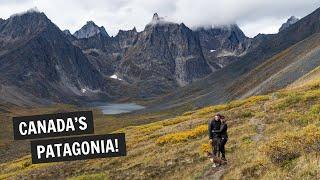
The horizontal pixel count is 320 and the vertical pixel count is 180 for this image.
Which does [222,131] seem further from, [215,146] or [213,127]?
[215,146]

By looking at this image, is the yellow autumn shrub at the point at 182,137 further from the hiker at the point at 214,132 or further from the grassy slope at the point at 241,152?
the hiker at the point at 214,132

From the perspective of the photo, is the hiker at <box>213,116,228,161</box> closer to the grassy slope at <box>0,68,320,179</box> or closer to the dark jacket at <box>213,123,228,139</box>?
the dark jacket at <box>213,123,228,139</box>

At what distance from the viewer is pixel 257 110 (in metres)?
48.1

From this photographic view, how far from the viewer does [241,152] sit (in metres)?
30.9

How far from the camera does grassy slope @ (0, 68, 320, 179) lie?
22.2 m

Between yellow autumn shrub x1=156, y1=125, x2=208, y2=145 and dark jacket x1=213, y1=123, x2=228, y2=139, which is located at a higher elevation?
dark jacket x1=213, y1=123, x2=228, y2=139

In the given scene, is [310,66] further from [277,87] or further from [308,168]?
[308,168]

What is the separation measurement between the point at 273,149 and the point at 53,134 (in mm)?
11233

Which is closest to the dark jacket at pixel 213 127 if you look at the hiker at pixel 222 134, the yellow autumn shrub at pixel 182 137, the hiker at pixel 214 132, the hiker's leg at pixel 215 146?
the hiker at pixel 214 132

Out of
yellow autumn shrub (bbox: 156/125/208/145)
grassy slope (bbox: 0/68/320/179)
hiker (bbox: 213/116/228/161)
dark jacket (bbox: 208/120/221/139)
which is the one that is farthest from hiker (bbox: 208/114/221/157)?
yellow autumn shrub (bbox: 156/125/208/145)

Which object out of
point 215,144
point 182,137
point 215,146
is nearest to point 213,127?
point 215,144

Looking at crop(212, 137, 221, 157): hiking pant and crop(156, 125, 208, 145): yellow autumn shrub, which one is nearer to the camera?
crop(212, 137, 221, 157): hiking pant

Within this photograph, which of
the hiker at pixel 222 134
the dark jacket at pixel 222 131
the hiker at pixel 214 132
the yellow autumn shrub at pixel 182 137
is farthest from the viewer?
the yellow autumn shrub at pixel 182 137

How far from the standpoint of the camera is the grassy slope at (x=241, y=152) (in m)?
22.2
